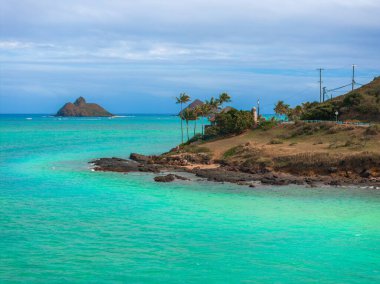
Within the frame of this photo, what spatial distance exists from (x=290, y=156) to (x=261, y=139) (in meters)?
16.3

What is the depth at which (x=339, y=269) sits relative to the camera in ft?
83.5

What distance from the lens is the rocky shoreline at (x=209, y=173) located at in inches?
2000

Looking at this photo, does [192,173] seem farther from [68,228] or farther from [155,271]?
[155,271]

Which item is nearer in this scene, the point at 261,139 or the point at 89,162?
the point at 89,162

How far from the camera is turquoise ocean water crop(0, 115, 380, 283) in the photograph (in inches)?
976

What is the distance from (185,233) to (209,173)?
25.6m

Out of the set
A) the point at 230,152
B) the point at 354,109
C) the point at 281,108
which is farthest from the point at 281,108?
the point at 230,152

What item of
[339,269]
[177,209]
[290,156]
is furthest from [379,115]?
[339,269]

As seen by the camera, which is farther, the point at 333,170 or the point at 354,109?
the point at 354,109

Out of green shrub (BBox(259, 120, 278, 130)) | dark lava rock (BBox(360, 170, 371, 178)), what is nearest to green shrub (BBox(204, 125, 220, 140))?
green shrub (BBox(259, 120, 278, 130))

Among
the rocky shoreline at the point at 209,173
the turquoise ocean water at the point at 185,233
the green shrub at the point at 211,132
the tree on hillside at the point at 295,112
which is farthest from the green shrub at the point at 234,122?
the turquoise ocean water at the point at 185,233

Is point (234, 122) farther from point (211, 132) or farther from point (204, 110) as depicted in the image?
point (204, 110)

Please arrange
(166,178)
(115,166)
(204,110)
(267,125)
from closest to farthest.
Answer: (166,178) < (115,166) < (267,125) < (204,110)

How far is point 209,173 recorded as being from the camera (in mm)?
56812
